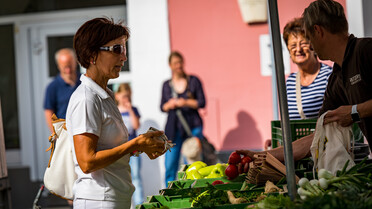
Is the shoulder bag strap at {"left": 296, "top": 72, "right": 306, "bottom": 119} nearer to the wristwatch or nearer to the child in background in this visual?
the wristwatch

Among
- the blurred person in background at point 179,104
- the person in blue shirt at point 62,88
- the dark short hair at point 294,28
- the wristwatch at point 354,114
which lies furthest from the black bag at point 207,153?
the wristwatch at point 354,114

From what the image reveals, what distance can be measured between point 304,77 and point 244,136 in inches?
170

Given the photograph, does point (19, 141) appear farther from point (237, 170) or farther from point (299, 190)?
point (299, 190)

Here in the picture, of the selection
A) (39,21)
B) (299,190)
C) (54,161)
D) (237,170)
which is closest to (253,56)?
(39,21)

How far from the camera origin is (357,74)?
131 inches

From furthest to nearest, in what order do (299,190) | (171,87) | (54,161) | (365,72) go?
1. (171,87)
2. (54,161)
3. (365,72)
4. (299,190)

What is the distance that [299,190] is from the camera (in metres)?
2.67

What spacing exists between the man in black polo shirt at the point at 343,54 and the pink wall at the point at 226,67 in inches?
216

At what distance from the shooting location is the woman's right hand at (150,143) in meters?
2.91

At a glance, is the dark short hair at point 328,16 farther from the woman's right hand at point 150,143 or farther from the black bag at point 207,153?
the black bag at point 207,153

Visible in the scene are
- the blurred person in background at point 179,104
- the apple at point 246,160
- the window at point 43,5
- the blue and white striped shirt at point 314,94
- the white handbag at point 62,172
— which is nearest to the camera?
the white handbag at point 62,172

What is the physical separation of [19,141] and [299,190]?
7.90 meters

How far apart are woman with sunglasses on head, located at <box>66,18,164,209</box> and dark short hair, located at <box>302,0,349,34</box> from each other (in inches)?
42.8

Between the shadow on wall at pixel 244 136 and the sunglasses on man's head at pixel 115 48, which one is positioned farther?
the shadow on wall at pixel 244 136
